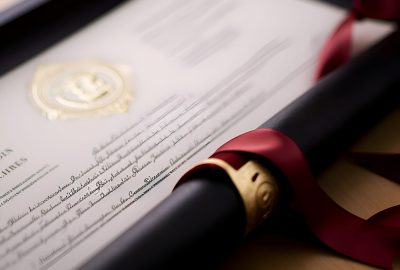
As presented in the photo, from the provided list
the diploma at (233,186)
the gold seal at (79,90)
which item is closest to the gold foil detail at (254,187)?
the diploma at (233,186)

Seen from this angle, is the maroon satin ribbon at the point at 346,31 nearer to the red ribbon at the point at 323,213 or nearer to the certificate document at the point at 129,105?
the certificate document at the point at 129,105

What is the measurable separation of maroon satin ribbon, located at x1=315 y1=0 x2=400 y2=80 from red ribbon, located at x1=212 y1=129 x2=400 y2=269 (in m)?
0.16

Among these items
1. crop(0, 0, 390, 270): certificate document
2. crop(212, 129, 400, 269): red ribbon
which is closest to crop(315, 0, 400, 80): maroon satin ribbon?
crop(0, 0, 390, 270): certificate document

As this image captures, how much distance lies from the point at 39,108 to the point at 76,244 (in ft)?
0.54

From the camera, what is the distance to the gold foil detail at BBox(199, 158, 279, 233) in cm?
34

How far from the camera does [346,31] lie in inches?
20.5

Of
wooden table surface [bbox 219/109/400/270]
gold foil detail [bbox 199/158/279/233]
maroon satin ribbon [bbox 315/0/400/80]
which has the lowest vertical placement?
wooden table surface [bbox 219/109/400/270]

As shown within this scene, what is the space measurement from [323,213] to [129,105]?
0.70 ft

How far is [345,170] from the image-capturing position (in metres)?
0.43

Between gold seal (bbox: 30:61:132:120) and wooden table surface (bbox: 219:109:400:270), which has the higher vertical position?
gold seal (bbox: 30:61:132:120)

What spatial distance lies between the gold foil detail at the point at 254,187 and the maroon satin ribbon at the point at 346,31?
181 mm

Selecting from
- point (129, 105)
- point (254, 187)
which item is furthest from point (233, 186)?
point (129, 105)

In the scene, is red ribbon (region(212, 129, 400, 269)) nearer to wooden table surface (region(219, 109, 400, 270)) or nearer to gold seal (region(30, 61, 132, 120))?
wooden table surface (region(219, 109, 400, 270))

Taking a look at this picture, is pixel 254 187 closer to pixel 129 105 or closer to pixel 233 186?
pixel 233 186
